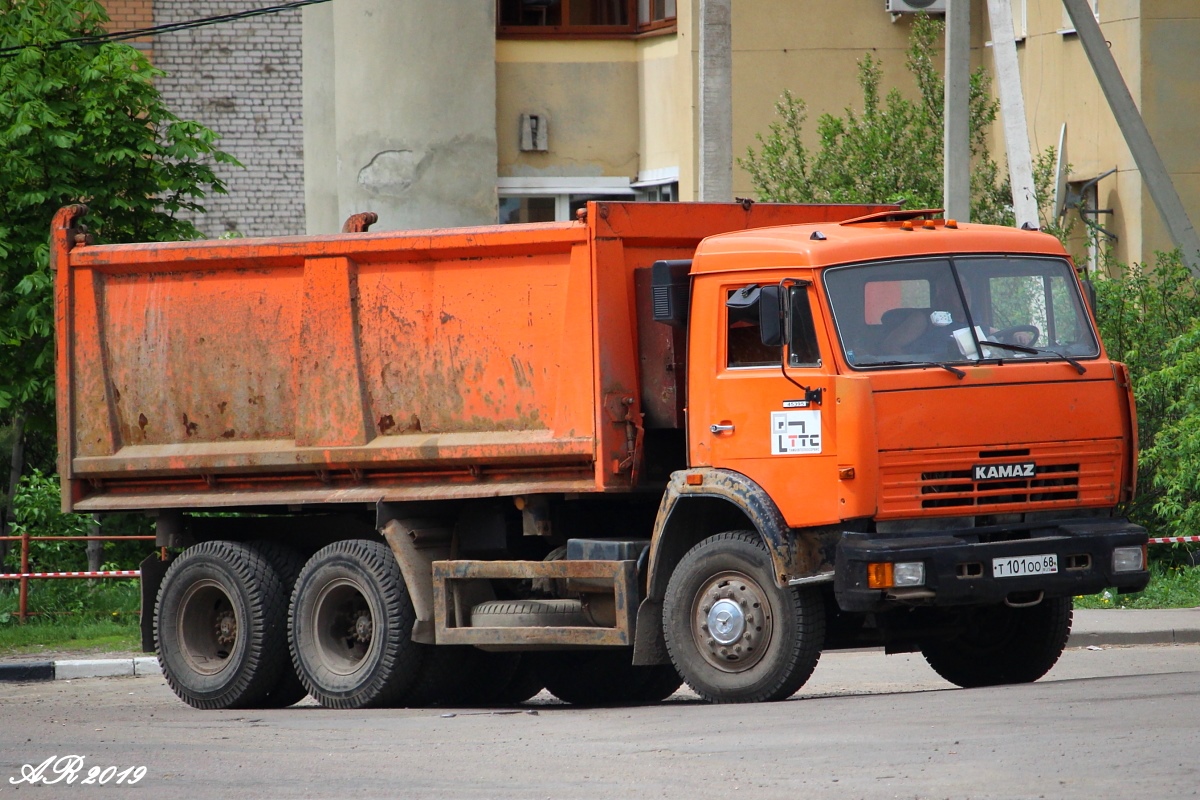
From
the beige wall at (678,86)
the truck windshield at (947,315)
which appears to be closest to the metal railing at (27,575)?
the beige wall at (678,86)

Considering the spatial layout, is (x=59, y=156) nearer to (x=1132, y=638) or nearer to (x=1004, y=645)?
(x=1132, y=638)

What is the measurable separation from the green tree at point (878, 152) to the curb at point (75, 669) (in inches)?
373

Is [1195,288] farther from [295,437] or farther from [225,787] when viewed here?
[225,787]

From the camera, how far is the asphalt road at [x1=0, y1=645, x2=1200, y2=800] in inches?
294

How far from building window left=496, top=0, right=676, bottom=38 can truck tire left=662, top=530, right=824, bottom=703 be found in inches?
563

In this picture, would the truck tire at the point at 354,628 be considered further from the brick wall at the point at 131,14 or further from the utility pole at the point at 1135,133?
the brick wall at the point at 131,14

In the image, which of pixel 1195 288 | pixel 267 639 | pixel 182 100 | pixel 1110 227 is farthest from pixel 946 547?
pixel 182 100

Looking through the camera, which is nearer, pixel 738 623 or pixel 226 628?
pixel 738 623

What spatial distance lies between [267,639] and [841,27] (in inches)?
561

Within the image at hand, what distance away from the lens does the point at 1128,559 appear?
33.9ft

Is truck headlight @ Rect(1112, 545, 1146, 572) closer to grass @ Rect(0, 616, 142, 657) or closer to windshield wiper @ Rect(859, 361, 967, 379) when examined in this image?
windshield wiper @ Rect(859, 361, 967, 379)

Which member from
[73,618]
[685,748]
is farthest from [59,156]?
[685,748]

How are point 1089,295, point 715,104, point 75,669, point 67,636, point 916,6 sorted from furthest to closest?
point 916,6 → point 67,636 → point 715,104 → point 75,669 → point 1089,295

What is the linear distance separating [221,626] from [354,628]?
1195 millimetres
